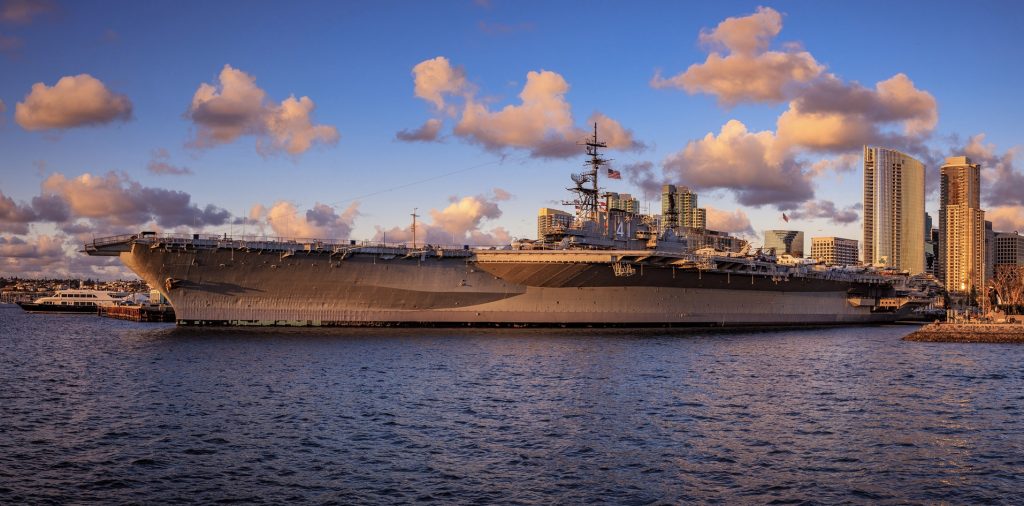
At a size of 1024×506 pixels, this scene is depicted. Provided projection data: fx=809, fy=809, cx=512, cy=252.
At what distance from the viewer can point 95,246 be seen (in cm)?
4350

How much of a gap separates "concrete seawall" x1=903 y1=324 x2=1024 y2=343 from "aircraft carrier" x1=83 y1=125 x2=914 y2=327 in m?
10.7

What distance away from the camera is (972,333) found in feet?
158

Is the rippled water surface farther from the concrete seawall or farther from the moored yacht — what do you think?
the moored yacht

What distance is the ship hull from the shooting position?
1737 inches

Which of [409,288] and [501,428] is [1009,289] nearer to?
[409,288]

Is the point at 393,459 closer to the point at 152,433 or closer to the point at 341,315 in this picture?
the point at 152,433

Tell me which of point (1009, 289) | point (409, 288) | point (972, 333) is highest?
point (1009, 289)

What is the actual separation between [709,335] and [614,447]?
32.9 meters

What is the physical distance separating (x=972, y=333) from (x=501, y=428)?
40.8 meters

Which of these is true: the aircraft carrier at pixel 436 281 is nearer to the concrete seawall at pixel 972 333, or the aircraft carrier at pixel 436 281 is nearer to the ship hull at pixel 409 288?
the ship hull at pixel 409 288

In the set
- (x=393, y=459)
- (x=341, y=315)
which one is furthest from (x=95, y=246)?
(x=393, y=459)

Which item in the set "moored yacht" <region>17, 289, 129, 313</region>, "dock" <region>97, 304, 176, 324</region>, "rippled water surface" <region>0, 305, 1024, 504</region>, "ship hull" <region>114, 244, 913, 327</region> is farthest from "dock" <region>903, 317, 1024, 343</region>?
"moored yacht" <region>17, 289, 129, 313</region>

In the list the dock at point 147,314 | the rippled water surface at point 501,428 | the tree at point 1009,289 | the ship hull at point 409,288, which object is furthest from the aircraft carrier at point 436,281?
the tree at point 1009,289

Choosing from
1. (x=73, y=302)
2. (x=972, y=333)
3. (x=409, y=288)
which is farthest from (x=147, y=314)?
(x=972, y=333)
